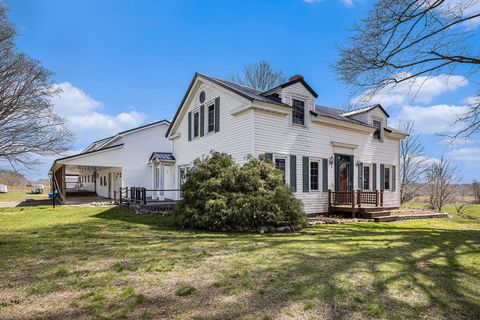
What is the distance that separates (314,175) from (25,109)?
17175 mm

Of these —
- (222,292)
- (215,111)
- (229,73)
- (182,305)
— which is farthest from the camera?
(229,73)

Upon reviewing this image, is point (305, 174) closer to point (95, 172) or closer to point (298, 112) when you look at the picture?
point (298, 112)

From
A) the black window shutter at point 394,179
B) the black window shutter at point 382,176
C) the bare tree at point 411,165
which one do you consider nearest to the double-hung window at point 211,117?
the black window shutter at point 382,176

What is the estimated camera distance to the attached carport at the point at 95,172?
20.0m

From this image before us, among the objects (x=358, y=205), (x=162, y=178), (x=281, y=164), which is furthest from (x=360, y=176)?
(x=162, y=178)

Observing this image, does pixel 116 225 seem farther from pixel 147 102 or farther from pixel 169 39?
pixel 147 102

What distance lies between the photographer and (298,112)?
1380 cm

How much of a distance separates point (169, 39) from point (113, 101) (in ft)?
25.8

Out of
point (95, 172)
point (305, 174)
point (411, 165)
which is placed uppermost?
point (411, 165)

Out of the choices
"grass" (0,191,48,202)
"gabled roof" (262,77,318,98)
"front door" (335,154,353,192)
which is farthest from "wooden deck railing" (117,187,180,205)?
"grass" (0,191,48,202)

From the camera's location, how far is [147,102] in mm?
19984

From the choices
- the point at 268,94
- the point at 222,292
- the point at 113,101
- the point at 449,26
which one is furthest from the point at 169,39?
the point at 222,292

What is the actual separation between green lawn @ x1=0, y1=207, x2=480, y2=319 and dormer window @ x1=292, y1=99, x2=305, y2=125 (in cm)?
704

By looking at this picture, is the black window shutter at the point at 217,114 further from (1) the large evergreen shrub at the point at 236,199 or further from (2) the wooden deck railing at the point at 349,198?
(2) the wooden deck railing at the point at 349,198
